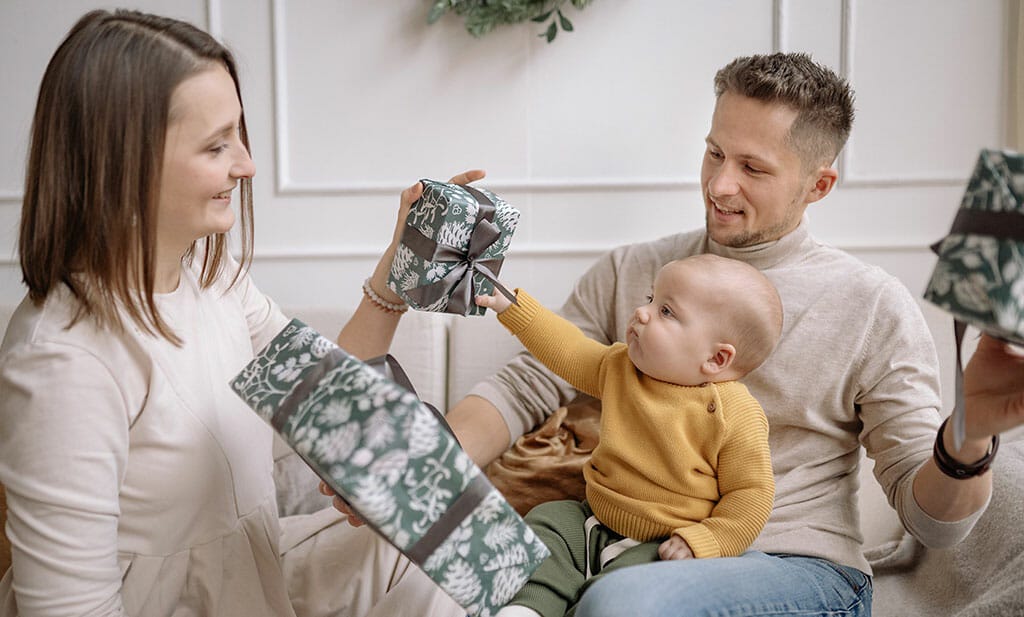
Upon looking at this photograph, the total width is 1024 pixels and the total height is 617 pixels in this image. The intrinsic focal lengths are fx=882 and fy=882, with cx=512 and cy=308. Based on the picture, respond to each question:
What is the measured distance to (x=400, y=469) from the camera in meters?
1.02

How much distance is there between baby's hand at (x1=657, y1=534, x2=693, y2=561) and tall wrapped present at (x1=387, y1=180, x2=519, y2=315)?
1.59 feet

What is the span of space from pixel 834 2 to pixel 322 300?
151cm

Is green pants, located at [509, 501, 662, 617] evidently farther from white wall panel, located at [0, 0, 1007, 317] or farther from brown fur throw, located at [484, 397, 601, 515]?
white wall panel, located at [0, 0, 1007, 317]

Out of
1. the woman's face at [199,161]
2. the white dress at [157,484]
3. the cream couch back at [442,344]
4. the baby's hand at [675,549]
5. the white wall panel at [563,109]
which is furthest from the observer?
the white wall panel at [563,109]

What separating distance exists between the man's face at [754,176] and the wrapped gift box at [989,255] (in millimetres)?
622

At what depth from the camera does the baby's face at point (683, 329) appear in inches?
54.4

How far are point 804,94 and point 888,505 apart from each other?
93 cm

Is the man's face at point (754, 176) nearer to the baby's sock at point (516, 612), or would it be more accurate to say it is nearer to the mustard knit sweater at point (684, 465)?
the mustard knit sweater at point (684, 465)

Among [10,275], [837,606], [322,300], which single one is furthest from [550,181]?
[10,275]

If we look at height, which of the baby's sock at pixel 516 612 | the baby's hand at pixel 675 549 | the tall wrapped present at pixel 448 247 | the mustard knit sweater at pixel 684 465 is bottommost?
the baby's sock at pixel 516 612

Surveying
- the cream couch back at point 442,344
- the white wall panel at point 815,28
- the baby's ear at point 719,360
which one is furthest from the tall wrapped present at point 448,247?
the white wall panel at point 815,28

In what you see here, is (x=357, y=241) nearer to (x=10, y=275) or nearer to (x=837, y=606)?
(x=10, y=275)

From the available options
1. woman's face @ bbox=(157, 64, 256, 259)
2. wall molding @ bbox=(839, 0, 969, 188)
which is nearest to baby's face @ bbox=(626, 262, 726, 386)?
woman's face @ bbox=(157, 64, 256, 259)

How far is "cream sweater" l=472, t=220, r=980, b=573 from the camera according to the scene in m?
1.50
